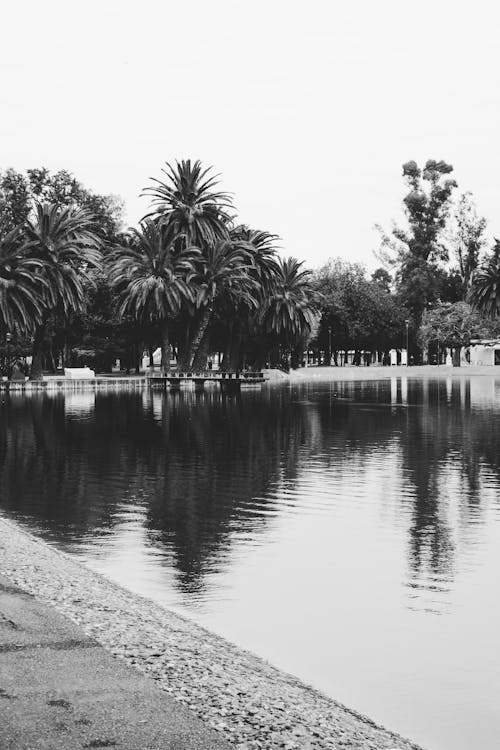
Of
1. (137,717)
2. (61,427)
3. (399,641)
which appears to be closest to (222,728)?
(137,717)

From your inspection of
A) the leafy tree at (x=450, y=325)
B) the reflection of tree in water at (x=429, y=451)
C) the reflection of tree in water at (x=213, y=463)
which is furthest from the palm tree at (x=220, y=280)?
the leafy tree at (x=450, y=325)

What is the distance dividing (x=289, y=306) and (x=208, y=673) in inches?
3935

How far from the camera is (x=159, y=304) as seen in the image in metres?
88.3

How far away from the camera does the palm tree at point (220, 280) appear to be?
93.5 meters

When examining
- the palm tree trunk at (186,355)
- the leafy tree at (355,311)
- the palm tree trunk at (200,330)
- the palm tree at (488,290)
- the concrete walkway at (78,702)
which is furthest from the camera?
the leafy tree at (355,311)

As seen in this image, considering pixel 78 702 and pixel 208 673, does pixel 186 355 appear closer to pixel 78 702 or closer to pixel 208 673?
pixel 208 673

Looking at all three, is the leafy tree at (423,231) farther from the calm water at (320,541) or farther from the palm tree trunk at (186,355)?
the calm water at (320,541)

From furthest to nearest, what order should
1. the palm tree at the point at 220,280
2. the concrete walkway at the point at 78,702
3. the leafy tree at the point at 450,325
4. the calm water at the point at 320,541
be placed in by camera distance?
1. the leafy tree at the point at 450,325
2. the palm tree at the point at 220,280
3. the calm water at the point at 320,541
4. the concrete walkway at the point at 78,702

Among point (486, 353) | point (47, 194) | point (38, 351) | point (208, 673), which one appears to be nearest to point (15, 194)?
point (47, 194)

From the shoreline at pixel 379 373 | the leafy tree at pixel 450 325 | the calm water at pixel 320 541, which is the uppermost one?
the leafy tree at pixel 450 325

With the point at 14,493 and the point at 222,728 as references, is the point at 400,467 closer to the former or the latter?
the point at 14,493

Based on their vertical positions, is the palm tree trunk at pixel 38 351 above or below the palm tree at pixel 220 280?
Answer: below

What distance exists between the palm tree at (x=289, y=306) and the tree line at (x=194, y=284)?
0.55 feet

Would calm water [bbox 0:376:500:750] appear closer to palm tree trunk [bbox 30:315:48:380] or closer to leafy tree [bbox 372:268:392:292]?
palm tree trunk [bbox 30:315:48:380]
